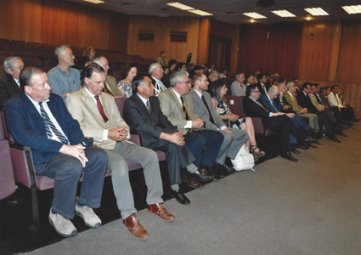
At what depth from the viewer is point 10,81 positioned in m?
3.84

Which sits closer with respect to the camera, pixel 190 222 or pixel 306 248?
pixel 306 248

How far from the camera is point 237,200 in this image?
3.32 meters

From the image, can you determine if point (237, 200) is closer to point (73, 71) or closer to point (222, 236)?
point (222, 236)

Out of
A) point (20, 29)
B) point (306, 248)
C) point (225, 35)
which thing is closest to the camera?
point (306, 248)

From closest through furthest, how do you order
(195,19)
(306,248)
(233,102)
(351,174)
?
(306,248) → (351,174) → (233,102) → (195,19)

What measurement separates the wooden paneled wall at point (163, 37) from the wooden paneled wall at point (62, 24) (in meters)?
0.41

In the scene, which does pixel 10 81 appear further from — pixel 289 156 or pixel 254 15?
pixel 254 15

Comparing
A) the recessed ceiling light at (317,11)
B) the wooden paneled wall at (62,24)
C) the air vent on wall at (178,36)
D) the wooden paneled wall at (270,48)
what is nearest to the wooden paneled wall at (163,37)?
the air vent on wall at (178,36)

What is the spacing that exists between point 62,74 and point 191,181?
198cm

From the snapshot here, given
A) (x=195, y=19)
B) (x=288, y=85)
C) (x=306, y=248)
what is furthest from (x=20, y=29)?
(x=306, y=248)

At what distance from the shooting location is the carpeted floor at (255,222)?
234 cm

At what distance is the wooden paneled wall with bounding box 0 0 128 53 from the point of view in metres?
11.5

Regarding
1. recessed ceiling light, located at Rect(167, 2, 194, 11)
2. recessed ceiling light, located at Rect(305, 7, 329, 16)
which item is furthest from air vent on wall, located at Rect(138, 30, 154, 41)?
recessed ceiling light, located at Rect(305, 7, 329, 16)

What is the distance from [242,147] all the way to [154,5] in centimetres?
895
